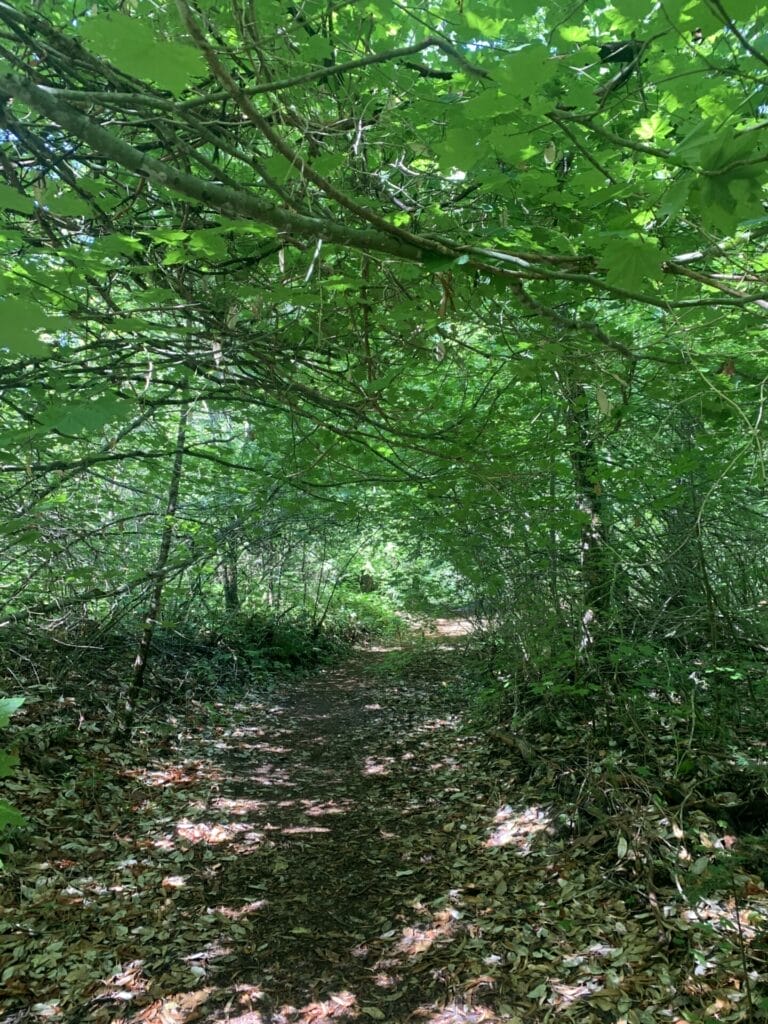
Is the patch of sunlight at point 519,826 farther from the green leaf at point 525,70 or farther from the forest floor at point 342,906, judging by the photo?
the green leaf at point 525,70

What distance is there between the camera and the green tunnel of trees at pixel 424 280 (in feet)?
5.51

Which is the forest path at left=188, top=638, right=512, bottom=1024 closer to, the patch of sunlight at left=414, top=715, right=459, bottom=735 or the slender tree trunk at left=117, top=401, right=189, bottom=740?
the patch of sunlight at left=414, top=715, right=459, bottom=735

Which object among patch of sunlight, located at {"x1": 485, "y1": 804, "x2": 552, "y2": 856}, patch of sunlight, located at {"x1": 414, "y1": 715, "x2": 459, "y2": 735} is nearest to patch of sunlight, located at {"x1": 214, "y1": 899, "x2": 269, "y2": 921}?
patch of sunlight, located at {"x1": 485, "y1": 804, "x2": 552, "y2": 856}

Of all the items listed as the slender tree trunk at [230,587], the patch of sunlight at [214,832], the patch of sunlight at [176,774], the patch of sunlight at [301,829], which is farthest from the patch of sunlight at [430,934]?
the slender tree trunk at [230,587]

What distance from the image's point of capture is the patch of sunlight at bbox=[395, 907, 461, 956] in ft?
10.4

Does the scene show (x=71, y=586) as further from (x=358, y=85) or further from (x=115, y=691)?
(x=358, y=85)

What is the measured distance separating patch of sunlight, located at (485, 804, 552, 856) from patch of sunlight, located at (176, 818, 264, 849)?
1.65m

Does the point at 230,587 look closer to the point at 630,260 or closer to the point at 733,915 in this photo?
the point at 733,915

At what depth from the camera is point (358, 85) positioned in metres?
2.42

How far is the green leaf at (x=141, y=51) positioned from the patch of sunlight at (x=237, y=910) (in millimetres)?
3842

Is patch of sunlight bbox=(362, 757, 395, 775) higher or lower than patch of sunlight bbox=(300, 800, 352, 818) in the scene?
higher

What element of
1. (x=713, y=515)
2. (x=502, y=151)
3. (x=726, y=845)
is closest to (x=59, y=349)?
(x=502, y=151)

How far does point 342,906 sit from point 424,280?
3428mm

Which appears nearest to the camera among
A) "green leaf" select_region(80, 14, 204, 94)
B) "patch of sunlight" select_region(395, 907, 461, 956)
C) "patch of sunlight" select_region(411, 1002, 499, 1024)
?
"green leaf" select_region(80, 14, 204, 94)
